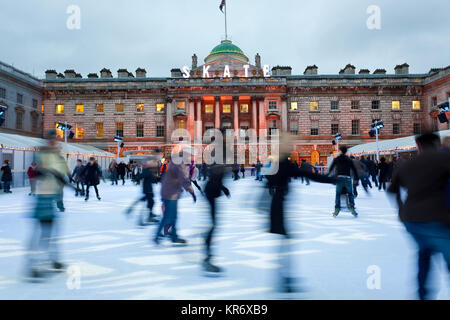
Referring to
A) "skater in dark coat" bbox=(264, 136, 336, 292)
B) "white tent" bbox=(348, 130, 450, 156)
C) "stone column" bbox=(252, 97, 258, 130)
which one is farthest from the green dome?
"skater in dark coat" bbox=(264, 136, 336, 292)

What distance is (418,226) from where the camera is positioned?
8.64 feet

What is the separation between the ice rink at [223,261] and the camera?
3.33 meters

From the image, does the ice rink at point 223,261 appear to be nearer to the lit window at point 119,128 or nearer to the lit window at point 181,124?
the lit window at point 181,124

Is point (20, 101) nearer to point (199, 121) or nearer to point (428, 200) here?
point (199, 121)

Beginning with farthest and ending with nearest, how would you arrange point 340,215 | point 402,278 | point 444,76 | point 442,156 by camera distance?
point 444,76, point 340,215, point 402,278, point 442,156

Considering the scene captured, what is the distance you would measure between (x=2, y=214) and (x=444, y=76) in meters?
45.4

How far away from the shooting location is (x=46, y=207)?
13.1ft

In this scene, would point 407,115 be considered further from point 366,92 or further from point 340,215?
point 340,215

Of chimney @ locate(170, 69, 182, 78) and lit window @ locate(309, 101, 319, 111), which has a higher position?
chimney @ locate(170, 69, 182, 78)

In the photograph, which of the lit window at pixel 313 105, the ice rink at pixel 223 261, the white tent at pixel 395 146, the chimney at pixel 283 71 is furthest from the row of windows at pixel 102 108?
the ice rink at pixel 223 261

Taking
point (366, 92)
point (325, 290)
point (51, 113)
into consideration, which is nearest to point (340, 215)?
point (325, 290)

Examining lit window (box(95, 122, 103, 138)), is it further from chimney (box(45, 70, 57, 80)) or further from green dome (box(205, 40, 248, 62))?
green dome (box(205, 40, 248, 62))

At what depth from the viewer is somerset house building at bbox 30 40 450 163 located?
40.5 m

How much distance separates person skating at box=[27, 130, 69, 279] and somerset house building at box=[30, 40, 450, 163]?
3631 cm
